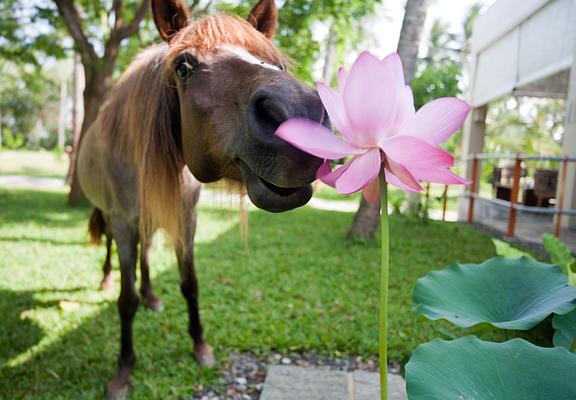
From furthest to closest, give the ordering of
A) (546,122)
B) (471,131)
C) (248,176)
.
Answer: (546,122), (471,131), (248,176)

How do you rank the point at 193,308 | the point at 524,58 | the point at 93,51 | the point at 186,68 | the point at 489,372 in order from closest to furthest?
the point at 489,372 → the point at 186,68 → the point at 193,308 → the point at 524,58 → the point at 93,51

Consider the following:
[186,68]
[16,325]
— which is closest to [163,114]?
[186,68]

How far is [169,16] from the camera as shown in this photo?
1.77 meters

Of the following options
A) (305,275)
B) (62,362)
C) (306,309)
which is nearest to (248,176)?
(62,362)

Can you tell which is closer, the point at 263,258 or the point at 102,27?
the point at 263,258

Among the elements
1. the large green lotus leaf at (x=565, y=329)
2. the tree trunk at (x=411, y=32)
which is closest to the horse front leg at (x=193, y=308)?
the large green lotus leaf at (x=565, y=329)

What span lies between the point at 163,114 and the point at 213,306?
2.26 metres

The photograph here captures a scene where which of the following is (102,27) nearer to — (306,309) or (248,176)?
(306,309)

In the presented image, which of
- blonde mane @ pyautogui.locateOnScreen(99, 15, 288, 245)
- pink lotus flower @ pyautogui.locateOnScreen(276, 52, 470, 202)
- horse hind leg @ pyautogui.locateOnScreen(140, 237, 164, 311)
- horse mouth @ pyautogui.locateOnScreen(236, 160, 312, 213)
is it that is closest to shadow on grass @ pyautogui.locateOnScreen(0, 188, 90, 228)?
horse hind leg @ pyautogui.locateOnScreen(140, 237, 164, 311)

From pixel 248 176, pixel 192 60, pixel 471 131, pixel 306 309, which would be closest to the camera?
pixel 248 176

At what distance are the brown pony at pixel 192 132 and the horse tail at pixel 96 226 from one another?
1.35 meters

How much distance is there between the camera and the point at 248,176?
125 cm

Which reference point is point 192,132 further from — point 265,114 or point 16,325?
point 16,325

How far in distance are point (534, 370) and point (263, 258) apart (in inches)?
179
